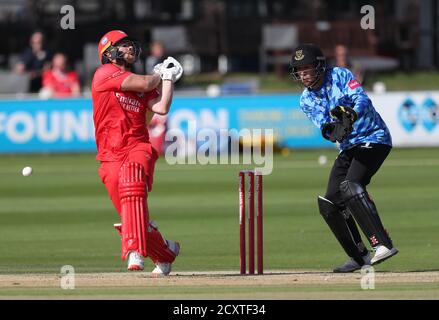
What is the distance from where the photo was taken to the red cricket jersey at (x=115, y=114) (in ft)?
33.3

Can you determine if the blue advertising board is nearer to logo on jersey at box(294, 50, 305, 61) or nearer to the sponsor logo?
logo on jersey at box(294, 50, 305, 61)

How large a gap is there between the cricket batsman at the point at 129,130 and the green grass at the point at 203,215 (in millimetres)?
1539

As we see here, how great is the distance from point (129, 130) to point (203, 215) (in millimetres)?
6003

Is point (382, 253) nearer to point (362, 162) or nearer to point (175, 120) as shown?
point (362, 162)

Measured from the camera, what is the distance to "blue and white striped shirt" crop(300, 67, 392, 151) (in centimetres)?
1044

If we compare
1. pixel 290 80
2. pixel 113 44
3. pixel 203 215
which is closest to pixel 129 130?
pixel 113 44

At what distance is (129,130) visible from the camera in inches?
402

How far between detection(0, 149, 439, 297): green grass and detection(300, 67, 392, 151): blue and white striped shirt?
1501mm

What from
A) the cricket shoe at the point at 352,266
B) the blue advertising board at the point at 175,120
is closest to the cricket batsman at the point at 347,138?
the cricket shoe at the point at 352,266

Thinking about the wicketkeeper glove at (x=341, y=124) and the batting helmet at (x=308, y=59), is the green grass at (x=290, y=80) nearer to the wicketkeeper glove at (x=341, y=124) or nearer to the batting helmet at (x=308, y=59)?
the batting helmet at (x=308, y=59)

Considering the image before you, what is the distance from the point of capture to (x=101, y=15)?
113ft
